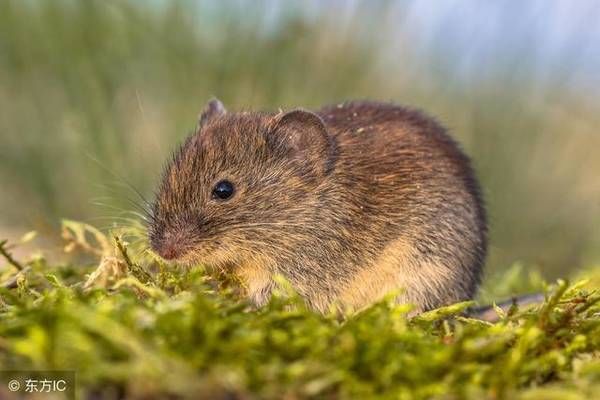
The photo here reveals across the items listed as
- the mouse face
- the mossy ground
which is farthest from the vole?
the mossy ground

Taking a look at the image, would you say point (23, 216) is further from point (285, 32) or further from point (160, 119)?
Answer: point (285, 32)

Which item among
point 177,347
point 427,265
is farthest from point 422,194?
point 177,347

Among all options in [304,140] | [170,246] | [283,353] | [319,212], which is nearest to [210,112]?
[304,140]

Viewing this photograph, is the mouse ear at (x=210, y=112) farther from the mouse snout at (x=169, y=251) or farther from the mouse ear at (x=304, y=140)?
the mouse snout at (x=169, y=251)

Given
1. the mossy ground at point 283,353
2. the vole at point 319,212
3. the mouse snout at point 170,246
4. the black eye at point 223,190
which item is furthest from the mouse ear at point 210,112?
the mossy ground at point 283,353

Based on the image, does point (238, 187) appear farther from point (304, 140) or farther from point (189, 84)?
point (189, 84)

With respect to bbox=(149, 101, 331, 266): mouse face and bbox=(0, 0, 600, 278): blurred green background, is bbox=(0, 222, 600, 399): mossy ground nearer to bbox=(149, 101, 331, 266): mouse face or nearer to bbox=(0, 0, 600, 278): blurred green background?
bbox=(149, 101, 331, 266): mouse face
